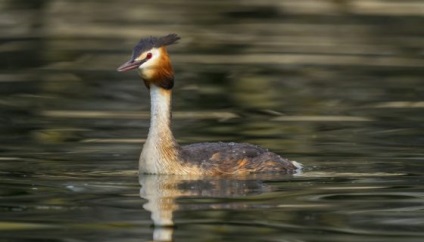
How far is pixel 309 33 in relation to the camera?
998 inches

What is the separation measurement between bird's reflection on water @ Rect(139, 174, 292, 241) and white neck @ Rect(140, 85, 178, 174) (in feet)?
0.33

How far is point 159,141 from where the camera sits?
12422mm

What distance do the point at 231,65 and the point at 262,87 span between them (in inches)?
99.4

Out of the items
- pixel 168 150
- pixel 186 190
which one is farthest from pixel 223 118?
pixel 186 190

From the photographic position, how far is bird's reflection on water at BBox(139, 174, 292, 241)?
10.7 metres

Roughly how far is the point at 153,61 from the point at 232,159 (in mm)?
1089

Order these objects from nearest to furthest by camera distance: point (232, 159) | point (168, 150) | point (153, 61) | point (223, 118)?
point (153, 61) < point (168, 150) < point (232, 159) < point (223, 118)

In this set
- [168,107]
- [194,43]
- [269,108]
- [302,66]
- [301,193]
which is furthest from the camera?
[194,43]

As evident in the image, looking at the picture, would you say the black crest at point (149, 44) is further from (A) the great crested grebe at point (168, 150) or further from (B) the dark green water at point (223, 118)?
(B) the dark green water at point (223, 118)

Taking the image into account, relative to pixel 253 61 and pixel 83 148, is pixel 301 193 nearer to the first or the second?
pixel 83 148

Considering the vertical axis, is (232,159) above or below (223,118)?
above

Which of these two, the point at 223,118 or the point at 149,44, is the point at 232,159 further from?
the point at 223,118

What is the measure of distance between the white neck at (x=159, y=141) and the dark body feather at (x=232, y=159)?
0.41 feet

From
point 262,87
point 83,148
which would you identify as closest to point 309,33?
point 262,87
